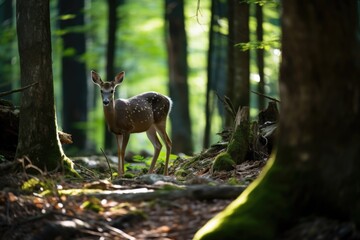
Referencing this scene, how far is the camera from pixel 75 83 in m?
27.0

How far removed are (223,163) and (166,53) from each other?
66.8ft

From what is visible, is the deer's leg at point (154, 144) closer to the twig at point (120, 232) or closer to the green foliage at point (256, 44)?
the green foliage at point (256, 44)

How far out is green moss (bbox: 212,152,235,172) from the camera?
1098 cm

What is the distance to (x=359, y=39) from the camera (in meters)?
6.36

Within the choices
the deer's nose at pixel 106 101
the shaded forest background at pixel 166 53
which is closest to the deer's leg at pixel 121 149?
the deer's nose at pixel 106 101

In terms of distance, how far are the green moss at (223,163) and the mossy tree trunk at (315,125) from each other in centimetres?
447

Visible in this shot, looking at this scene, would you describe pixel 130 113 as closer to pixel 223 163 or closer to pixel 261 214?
pixel 223 163

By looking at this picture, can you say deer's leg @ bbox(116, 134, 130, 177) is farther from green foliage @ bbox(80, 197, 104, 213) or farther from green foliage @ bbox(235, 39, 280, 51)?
green foliage @ bbox(80, 197, 104, 213)

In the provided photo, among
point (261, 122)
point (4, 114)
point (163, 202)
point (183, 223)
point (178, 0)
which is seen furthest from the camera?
point (178, 0)

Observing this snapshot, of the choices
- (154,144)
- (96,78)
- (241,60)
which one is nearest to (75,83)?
(241,60)

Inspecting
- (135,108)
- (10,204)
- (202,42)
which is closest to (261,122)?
(135,108)

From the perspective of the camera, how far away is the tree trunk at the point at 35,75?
9.90 metres

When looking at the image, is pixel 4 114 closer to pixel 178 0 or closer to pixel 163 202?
pixel 163 202

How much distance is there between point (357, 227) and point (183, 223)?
6.33ft
